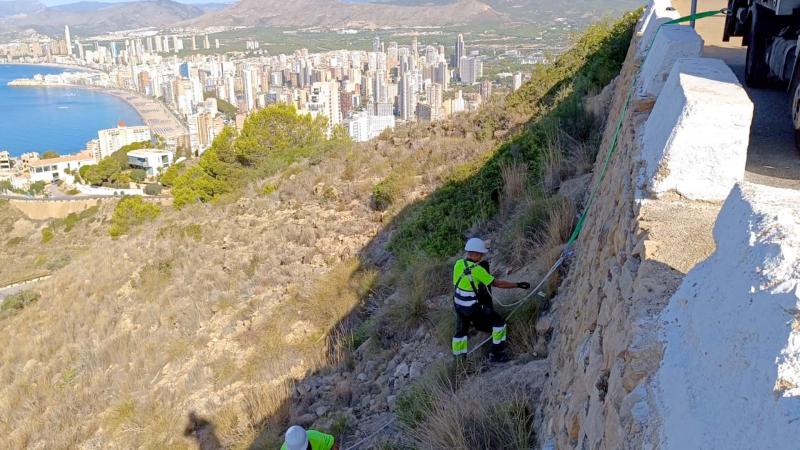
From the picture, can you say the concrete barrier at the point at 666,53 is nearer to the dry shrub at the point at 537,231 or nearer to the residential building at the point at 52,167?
the dry shrub at the point at 537,231

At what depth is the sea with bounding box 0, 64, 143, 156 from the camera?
343ft

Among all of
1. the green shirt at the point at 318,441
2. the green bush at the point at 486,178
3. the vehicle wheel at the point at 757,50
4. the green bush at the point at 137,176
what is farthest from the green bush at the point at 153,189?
the vehicle wheel at the point at 757,50

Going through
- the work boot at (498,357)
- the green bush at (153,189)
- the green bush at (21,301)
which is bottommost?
the green bush at (153,189)

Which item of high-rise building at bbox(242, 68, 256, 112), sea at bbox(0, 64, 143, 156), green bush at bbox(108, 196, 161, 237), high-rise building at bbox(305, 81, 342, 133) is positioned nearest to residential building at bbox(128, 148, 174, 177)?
high-rise building at bbox(305, 81, 342, 133)

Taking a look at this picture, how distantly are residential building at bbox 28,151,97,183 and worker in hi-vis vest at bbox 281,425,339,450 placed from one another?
7464 cm

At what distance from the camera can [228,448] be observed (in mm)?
6316

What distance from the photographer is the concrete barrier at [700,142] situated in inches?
94.9

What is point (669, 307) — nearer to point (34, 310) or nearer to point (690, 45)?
point (690, 45)

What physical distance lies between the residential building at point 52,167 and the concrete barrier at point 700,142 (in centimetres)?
7715

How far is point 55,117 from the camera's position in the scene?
127 metres

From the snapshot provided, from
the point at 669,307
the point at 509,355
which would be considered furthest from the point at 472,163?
the point at 669,307

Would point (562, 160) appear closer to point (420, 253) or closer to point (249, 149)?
point (420, 253)

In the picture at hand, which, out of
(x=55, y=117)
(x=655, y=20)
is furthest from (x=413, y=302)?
(x=55, y=117)

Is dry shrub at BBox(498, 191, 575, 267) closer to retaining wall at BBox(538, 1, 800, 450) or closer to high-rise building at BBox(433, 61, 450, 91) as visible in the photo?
retaining wall at BBox(538, 1, 800, 450)
